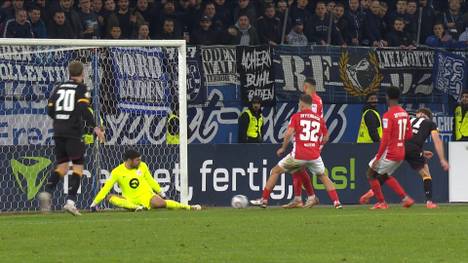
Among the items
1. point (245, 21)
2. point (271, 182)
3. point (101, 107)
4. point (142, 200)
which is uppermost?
point (245, 21)

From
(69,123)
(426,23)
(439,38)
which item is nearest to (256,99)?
(439,38)

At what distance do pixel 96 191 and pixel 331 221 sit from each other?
5.75 m

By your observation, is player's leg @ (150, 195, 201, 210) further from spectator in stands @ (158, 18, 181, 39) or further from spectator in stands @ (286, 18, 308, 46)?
spectator in stands @ (286, 18, 308, 46)

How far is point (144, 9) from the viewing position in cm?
2478

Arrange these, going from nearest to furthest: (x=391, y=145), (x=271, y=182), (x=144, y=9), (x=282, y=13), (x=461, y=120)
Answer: (x=271, y=182) < (x=391, y=145) < (x=461, y=120) < (x=144, y=9) < (x=282, y=13)

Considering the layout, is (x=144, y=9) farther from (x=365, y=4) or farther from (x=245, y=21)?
(x=365, y=4)

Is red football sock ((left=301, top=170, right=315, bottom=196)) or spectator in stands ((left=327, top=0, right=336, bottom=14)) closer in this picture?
red football sock ((left=301, top=170, right=315, bottom=196))

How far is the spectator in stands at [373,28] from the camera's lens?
2619 cm

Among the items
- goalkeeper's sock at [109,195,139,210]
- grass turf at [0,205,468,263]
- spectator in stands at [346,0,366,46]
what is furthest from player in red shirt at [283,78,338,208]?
spectator in stands at [346,0,366,46]

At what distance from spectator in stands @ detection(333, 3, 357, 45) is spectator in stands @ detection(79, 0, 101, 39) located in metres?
4.79

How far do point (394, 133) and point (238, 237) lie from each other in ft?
22.0

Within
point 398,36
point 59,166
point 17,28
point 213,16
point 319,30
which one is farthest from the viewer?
point 398,36

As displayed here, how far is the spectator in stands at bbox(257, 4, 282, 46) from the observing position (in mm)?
25344

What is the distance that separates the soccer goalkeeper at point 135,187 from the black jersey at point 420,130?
354 centimetres
